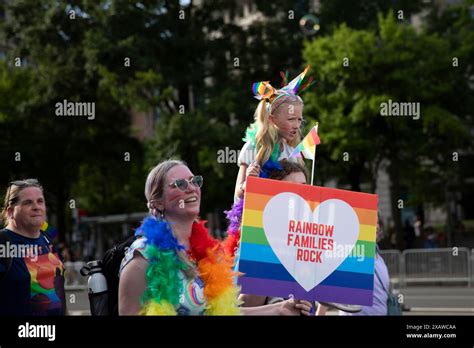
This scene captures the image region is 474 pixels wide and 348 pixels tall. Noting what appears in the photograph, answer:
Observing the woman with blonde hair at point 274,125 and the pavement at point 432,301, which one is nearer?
the woman with blonde hair at point 274,125

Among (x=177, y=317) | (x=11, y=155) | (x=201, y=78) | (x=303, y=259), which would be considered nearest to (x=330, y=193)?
(x=303, y=259)

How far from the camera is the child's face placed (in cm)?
507

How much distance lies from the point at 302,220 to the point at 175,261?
1.73ft

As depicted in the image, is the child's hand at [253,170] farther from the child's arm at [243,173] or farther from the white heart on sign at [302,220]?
the white heart on sign at [302,220]

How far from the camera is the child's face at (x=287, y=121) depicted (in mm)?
5070

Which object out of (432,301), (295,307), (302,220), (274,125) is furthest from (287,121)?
(432,301)

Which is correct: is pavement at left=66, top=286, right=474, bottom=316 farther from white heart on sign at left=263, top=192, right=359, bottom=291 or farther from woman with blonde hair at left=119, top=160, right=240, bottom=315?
white heart on sign at left=263, top=192, right=359, bottom=291

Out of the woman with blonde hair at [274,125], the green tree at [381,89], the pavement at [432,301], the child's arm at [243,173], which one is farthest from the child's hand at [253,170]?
the green tree at [381,89]

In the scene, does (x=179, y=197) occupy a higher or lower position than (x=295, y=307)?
higher

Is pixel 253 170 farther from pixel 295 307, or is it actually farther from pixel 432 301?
pixel 432 301

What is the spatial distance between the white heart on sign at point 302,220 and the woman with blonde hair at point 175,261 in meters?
0.27

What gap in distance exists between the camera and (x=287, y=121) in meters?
5.09

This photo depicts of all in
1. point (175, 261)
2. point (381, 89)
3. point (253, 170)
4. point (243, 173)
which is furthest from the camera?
point (381, 89)

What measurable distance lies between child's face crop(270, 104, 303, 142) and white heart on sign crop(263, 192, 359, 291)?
1.41m
